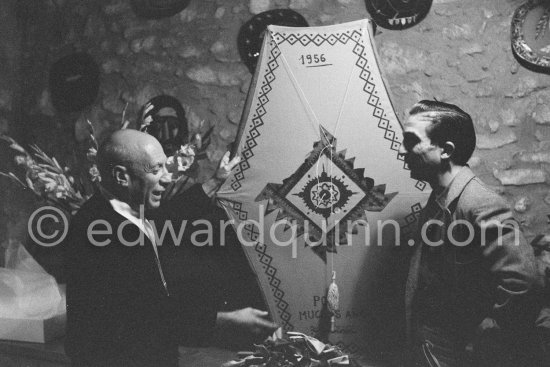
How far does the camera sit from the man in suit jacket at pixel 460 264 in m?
1.50

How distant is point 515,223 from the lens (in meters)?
1.53

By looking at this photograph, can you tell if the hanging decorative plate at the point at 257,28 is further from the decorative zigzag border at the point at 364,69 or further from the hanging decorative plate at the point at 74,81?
the hanging decorative plate at the point at 74,81

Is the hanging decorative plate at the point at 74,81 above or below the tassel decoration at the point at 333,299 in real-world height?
above

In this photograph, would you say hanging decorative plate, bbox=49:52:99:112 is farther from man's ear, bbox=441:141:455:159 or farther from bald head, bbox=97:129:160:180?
man's ear, bbox=441:141:455:159

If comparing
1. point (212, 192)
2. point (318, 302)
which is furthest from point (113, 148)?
point (318, 302)

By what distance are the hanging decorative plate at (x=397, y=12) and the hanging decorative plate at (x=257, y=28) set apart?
10.2 inches

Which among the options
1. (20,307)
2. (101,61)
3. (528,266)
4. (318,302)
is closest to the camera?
(528,266)

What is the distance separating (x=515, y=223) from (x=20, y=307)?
183 centimetres

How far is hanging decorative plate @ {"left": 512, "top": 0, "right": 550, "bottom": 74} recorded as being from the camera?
5.27 ft

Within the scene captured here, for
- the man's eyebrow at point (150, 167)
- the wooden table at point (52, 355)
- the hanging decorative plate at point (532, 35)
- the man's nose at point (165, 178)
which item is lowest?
the wooden table at point (52, 355)

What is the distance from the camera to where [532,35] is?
161cm

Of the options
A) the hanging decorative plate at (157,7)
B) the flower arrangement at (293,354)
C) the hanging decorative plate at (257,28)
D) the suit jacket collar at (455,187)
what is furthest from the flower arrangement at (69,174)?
the suit jacket collar at (455,187)

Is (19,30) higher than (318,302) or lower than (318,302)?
higher

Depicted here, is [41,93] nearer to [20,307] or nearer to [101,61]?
[101,61]
